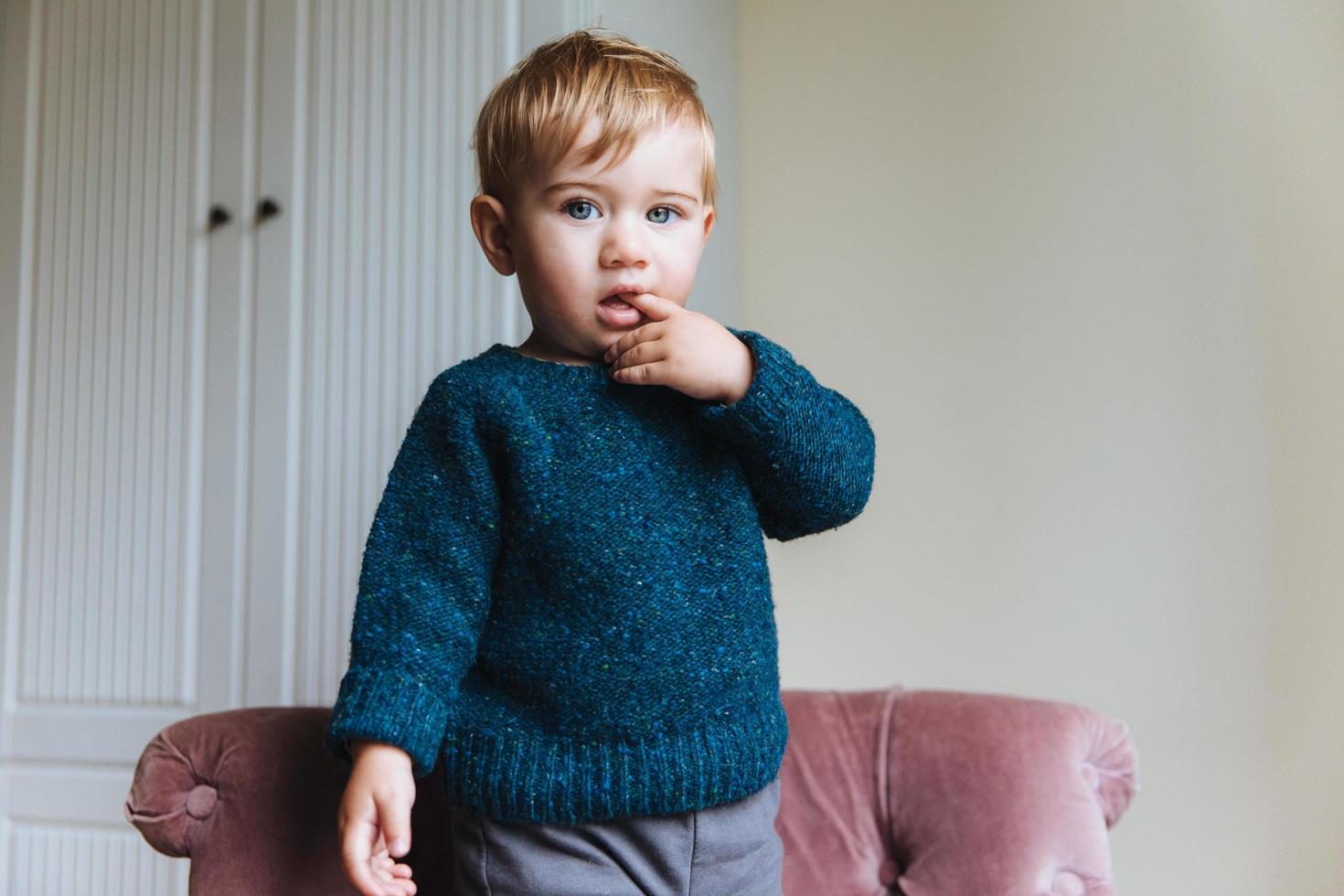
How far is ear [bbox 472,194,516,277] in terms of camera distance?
0.83 m

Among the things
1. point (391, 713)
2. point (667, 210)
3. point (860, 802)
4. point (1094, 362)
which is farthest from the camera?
point (1094, 362)

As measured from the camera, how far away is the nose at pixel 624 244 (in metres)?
0.78

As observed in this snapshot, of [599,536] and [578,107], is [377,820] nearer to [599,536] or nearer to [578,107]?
[599,536]

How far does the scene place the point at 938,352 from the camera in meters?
1.61

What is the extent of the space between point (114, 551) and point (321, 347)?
471 millimetres

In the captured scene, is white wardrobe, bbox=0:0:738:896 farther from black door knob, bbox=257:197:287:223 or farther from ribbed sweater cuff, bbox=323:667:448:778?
ribbed sweater cuff, bbox=323:667:448:778

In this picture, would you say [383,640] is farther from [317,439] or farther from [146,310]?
[146,310]

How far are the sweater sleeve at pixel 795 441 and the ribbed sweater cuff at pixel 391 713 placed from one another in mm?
267

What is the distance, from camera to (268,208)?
1.54 m

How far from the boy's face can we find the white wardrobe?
56 centimetres

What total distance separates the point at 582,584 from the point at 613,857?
0.19 metres

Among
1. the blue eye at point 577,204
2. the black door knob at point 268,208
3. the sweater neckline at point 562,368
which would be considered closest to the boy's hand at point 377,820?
the sweater neckline at point 562,368

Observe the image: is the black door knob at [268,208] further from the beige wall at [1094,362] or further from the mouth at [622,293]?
the mouth at [622,293]

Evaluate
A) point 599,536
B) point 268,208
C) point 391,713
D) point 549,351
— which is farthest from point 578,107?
point 268,208
